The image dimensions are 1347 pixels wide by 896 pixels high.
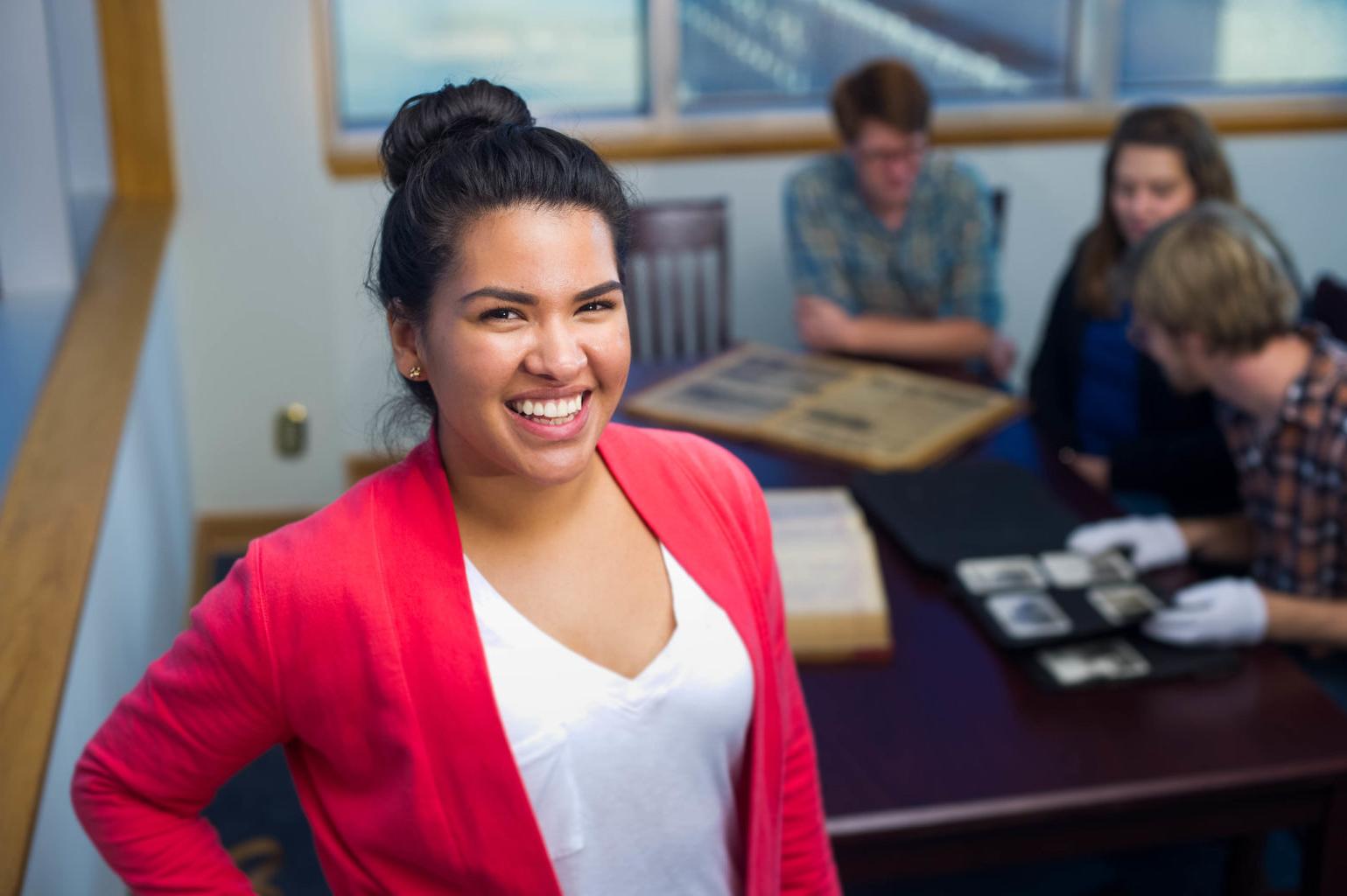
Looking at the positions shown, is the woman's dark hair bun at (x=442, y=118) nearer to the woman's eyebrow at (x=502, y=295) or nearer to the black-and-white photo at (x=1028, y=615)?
the woman's eyebrow at (x=502, y=295)

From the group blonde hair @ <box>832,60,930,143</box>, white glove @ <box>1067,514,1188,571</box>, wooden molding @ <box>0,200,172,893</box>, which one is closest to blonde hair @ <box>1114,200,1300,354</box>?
white glove @ <box>1067,514,1188,571</box>

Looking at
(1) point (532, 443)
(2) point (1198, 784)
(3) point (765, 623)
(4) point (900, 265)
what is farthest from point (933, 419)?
(1) point (532, 443)

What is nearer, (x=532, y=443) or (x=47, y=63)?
(x=532, y=443)

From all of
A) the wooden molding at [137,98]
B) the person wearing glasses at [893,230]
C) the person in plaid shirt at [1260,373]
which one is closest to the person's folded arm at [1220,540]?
the person in plaid shirt at [1260,373]

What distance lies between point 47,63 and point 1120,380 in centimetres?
192

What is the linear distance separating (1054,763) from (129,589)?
1.33m

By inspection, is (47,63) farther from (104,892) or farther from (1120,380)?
(1120,380)

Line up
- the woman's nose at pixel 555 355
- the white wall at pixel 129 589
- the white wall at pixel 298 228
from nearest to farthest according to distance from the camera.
Answer: 1. the woman's nose at pixel 555 355
2. the white wall at pixel 129 589
3. the white wall at pixel 298 228

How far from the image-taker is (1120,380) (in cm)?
255

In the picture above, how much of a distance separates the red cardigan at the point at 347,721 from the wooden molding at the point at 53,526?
14 cm

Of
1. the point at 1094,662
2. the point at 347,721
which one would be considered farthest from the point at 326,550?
the point at 1094,662

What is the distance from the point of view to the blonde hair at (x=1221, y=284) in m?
1.86

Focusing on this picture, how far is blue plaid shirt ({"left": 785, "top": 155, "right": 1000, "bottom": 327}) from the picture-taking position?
9.52 feet

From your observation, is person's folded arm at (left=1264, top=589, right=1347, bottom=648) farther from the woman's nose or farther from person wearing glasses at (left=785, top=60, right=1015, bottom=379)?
the woman's nose
